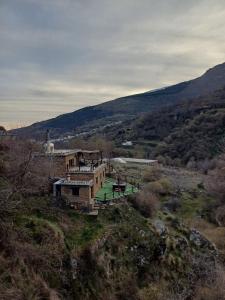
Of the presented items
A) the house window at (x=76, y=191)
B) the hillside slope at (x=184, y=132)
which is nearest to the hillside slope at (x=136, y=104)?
the hillside slope at (x=184, y=132)

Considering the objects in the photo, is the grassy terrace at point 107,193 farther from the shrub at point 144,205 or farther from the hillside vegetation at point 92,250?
the hillside vegetation at point 92,250

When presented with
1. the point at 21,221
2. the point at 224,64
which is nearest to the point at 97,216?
the point at 21,221

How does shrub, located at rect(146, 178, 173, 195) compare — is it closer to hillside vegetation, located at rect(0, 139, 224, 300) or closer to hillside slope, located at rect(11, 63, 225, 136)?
hillside vegetation, located at rect(0, 139, 224, 300)

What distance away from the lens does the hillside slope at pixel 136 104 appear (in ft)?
508

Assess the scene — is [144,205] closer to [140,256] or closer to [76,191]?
[76,191]

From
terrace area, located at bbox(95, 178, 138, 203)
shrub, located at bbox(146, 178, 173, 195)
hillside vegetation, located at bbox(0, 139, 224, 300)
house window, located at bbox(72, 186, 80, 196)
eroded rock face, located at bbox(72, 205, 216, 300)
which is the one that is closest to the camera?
hillside vegetation, located at bbox(0, 139, 224, 300)

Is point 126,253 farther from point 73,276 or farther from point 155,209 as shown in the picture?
point 155,209

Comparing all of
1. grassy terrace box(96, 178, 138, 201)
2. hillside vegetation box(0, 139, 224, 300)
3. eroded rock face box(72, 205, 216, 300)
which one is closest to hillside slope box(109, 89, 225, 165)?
grassy terrace box(96, 178, 138, 201)

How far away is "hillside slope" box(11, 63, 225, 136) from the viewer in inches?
6094

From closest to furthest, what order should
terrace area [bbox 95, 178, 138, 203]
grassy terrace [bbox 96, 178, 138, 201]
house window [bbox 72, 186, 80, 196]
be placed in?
1. house window [bbox 72, 186, 80, 196]
2. terrace area [bbox 95, 178, 138, 203]
3. grassy terrace [bbox 96, 178, 138, 201]

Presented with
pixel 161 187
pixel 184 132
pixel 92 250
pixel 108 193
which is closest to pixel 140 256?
pixel 92 250

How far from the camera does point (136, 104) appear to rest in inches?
6752

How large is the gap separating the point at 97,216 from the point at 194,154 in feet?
161

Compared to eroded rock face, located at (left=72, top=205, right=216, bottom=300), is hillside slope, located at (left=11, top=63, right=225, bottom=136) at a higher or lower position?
higher
